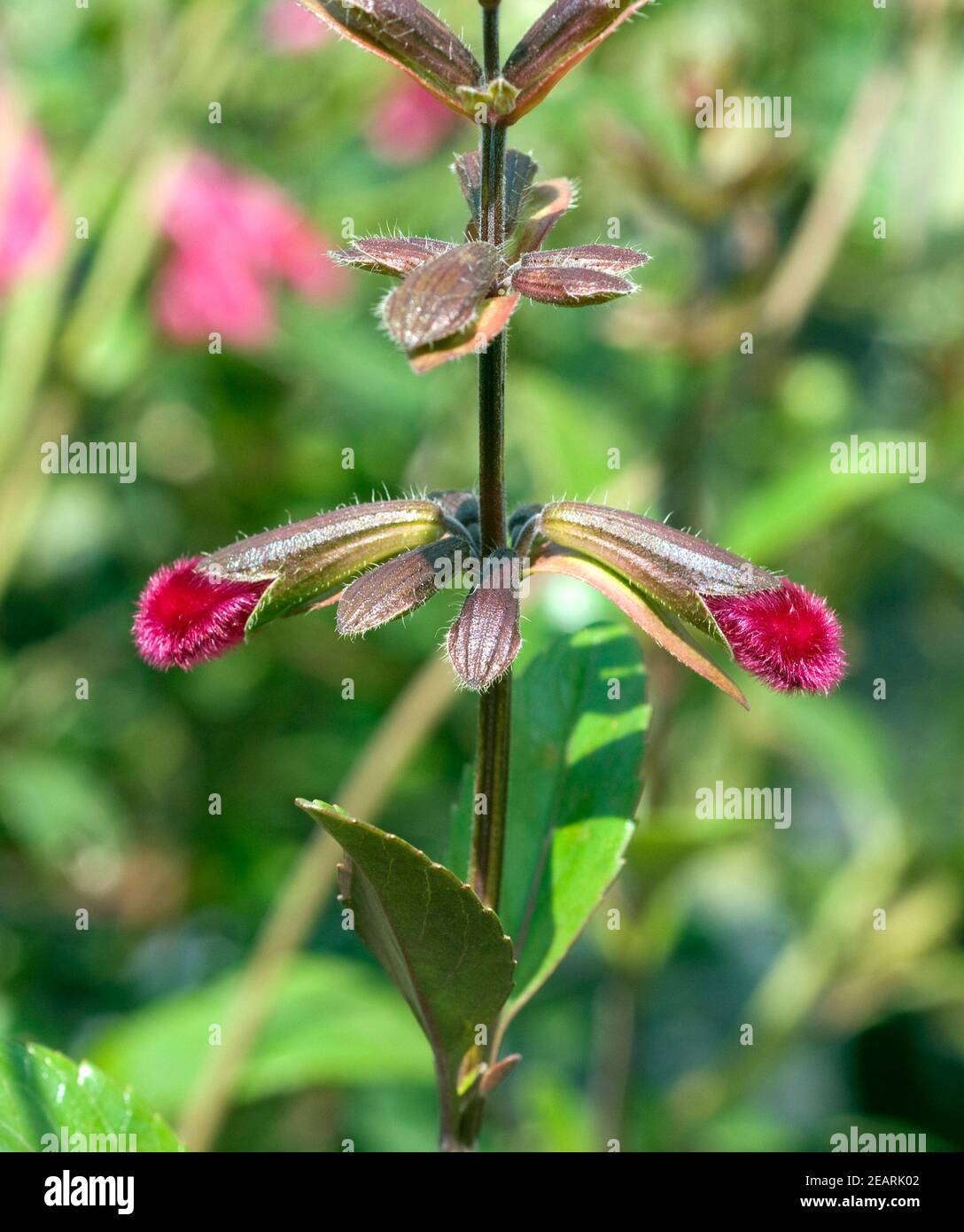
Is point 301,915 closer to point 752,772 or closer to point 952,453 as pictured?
point 752,772

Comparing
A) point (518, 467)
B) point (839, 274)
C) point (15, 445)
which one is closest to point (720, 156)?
point (839, 274)

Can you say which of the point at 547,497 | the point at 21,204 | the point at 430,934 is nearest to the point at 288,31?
the point at 21,204

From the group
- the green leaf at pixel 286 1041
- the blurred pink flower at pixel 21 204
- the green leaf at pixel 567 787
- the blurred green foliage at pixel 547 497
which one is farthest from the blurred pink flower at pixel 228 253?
the green leaf at pixel 567 787

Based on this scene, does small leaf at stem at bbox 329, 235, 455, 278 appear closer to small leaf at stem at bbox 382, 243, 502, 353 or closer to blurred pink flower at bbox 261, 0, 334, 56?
small leaf at stem at bbox 382, 243, 502, 353

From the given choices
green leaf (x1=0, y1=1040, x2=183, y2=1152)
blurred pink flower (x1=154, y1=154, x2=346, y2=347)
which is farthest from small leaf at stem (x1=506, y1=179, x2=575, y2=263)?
blurred pink flower (x1=154, y1=154, x2=346, y2=347)

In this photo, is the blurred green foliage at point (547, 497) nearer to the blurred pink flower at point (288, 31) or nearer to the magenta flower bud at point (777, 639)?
the blurred pink flower at point (288, 31)
